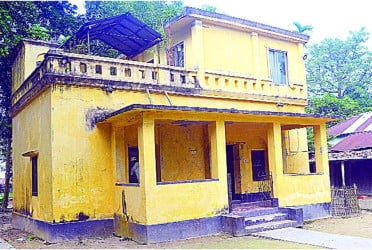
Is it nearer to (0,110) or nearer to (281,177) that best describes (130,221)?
(281,177)

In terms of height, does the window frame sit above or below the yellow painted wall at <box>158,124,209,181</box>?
above

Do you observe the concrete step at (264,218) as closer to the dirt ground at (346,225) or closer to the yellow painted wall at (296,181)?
the yellow painted wall at (296,181)

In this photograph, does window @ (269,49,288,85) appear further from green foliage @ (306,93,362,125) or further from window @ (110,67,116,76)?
green foliage @ (306,93,362,125)

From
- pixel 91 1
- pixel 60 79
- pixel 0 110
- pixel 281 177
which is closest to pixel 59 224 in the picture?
pixel 60 79

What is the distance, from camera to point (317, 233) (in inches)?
373

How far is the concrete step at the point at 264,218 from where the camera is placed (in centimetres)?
1018

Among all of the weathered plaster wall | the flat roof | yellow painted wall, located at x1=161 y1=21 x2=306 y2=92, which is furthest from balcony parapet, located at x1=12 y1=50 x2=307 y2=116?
the flat roof

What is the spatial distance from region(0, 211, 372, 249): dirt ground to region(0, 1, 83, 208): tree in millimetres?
7048

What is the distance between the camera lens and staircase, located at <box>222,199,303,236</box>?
9656 millimetres

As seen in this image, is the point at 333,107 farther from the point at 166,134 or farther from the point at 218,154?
the point at 218,154

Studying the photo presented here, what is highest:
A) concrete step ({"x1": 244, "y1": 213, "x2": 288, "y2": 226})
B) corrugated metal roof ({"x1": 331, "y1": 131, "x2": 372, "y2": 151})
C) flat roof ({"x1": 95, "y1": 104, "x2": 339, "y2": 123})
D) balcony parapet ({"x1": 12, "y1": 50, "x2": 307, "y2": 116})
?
balcony parapet ({"x1": 12, "y1": 50, "x2": 307, "y2": 116})

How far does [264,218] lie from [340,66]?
25.4 meters

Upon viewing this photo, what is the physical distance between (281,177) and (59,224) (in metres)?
5.96

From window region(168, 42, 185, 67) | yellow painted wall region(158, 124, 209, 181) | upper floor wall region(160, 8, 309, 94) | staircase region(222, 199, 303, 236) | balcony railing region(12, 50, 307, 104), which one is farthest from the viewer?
window region(168, 42, 185, 67)
